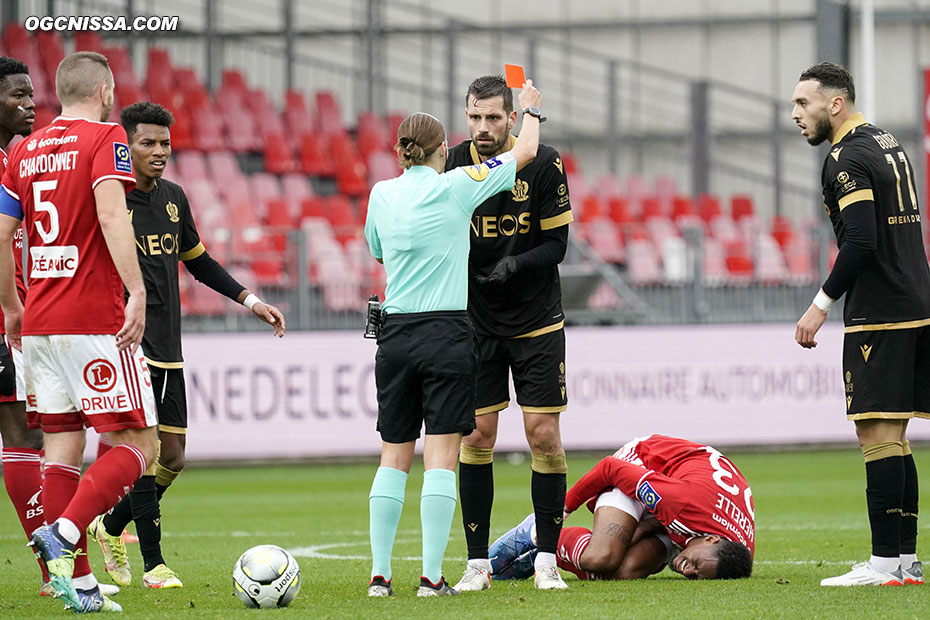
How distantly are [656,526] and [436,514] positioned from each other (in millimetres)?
1486

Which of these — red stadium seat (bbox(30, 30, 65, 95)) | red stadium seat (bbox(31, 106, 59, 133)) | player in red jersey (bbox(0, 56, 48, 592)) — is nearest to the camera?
player in red jersey (bbox(0, 56, 48, 592))

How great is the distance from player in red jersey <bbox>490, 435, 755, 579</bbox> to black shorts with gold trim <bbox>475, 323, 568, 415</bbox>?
574 millimetres

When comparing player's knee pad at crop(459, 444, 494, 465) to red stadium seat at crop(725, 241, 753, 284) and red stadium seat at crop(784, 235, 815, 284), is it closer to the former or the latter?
red stadium seat at crop(725, 241, 753, 284)

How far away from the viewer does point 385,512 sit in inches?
233

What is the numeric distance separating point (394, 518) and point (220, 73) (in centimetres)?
1945

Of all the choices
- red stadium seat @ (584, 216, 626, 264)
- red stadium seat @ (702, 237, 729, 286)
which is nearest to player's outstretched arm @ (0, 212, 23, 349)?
red stadium seat @ (702, 237, 729, 286)

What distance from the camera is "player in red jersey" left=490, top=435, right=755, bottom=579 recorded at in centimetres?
665

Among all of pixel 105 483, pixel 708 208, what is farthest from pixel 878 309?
pixel 708 208

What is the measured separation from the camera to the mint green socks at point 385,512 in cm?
592

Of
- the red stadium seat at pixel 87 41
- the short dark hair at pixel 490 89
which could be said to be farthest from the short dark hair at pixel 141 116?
the red stadium seat at pixel 87 41

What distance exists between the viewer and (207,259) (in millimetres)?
7438

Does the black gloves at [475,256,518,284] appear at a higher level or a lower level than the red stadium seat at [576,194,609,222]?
lower

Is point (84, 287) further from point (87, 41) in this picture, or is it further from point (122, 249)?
point (87, 41)

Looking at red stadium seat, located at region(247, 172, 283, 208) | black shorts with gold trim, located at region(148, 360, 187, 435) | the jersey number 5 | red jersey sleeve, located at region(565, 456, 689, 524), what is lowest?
red jersey sleeve, located at region(565, 456, 689, 524)
